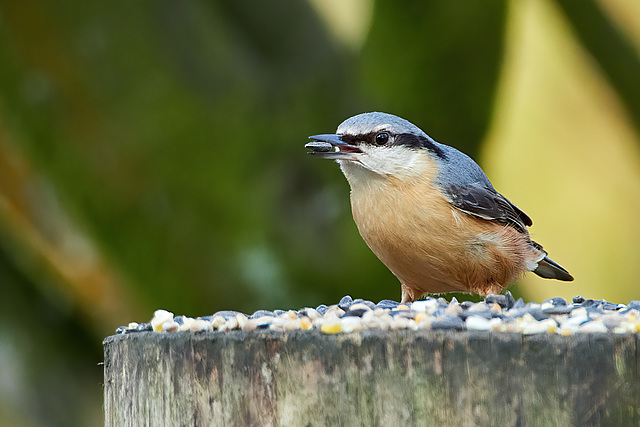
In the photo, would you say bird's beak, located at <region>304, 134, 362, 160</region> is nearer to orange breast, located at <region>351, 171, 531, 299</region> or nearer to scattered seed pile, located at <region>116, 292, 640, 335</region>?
orange breast, located at <region>351, 171, 531, 299</region>

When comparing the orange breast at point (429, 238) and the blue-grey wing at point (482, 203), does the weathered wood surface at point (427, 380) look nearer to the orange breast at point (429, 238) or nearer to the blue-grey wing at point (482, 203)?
the orange breast at point (429, 238)

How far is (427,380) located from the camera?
7.13 feet

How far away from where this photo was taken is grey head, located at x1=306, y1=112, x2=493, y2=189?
409 centimetres

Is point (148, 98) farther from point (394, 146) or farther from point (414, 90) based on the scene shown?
point (394, 146)

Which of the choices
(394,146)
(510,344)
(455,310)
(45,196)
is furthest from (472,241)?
(45,196)

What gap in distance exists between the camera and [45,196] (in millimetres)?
6258

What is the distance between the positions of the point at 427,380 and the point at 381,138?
222 centimetres

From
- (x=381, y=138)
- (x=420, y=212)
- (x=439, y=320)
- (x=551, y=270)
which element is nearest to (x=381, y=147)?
(x=381, y=138)

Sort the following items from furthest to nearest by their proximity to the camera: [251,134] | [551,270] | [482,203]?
[251,134], [551,270], [482,203]

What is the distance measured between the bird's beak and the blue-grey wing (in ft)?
1.89

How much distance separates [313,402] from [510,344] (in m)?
0.60

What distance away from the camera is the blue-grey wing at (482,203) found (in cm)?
424

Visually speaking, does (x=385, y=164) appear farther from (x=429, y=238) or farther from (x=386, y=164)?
(x=429, y=238)

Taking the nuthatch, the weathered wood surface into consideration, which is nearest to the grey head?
the nuthatch
